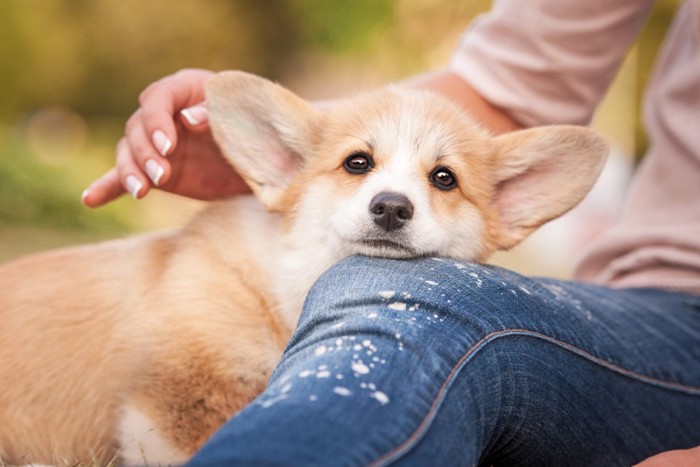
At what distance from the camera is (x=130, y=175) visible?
5.86 ft

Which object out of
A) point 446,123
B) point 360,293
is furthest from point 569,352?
point 446,123

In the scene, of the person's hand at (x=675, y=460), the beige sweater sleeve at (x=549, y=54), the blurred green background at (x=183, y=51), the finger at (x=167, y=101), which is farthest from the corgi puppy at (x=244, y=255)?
the blurred green background at (x=183, y=51)

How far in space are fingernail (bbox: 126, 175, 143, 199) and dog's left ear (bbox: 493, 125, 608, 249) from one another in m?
0.84

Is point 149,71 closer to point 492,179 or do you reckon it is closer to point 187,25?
point 187,25

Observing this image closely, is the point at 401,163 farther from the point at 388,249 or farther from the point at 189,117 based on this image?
the point at 189,117

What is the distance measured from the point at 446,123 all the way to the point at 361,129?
0.67 feet

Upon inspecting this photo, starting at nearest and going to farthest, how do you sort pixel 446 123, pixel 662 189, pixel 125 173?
pixel 125 173, pixel 446 123, pixel 662 189

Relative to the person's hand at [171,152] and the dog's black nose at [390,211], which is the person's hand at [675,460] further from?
the person's hand at [171,152]

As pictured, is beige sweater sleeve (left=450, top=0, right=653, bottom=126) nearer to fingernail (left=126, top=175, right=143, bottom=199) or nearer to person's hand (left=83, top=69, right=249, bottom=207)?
person's hand (left=83, top=69, right=249, bottom=207)

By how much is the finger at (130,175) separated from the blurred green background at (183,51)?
623 cm

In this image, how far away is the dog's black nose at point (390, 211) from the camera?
1631 millimetres

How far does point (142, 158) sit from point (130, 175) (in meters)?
0.05

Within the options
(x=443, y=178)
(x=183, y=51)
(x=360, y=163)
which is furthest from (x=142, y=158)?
(x=183, y=51)

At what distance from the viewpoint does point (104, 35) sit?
29.6 feet
